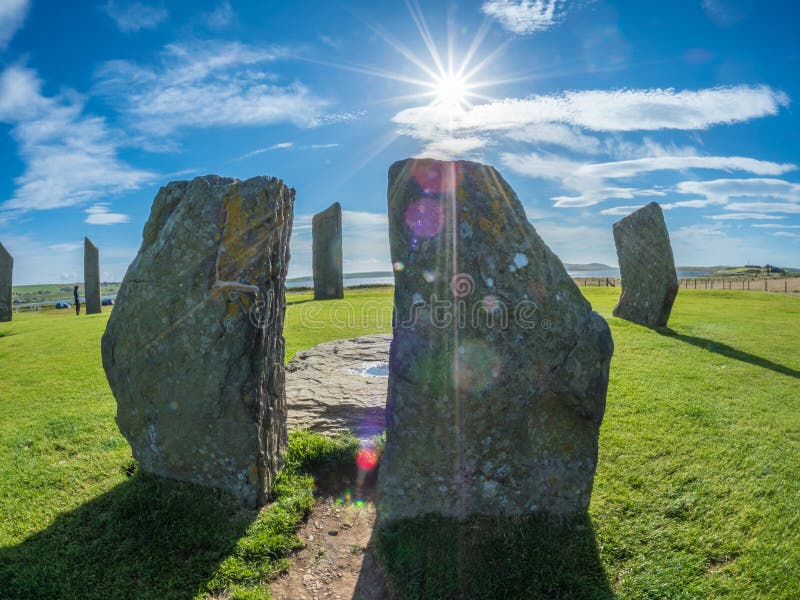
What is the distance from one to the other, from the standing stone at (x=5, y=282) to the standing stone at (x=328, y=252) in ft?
44.3

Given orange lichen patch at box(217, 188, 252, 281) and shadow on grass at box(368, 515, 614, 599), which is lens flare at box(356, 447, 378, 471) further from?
orange lichen patch at box(217, 188, 252, 281)

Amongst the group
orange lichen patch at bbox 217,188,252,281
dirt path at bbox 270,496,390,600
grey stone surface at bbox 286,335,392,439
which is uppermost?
orange lichen patch at bbox 217,188,252,281

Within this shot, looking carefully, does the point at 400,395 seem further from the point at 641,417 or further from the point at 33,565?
the point at 641,417

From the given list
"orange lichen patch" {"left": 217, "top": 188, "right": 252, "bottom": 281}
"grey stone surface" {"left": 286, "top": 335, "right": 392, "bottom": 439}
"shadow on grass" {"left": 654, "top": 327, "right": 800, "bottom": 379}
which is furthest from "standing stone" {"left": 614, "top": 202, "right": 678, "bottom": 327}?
"orange lichen patch" {"left": 217, "top": 188, "right": 252, "bottom": 281}

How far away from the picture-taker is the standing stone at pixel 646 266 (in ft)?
43.6

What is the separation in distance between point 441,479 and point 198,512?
7.70ft

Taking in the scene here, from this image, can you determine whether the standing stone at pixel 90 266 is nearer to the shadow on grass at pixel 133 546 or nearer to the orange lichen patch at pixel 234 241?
the shadow on grass at pixel 133 546

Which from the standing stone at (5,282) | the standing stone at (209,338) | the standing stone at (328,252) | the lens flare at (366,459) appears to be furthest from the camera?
the standing stone at (328,252)

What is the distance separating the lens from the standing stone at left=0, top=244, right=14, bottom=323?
20625 mm

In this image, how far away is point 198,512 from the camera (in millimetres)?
4402

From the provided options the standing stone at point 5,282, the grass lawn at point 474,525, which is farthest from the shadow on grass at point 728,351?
the standing stone at point 5,282

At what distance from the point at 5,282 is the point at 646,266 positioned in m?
26.1

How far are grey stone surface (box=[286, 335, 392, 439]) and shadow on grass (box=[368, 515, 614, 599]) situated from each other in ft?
6.49

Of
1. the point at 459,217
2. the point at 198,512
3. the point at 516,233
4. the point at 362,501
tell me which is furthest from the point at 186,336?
the point at 516,233
